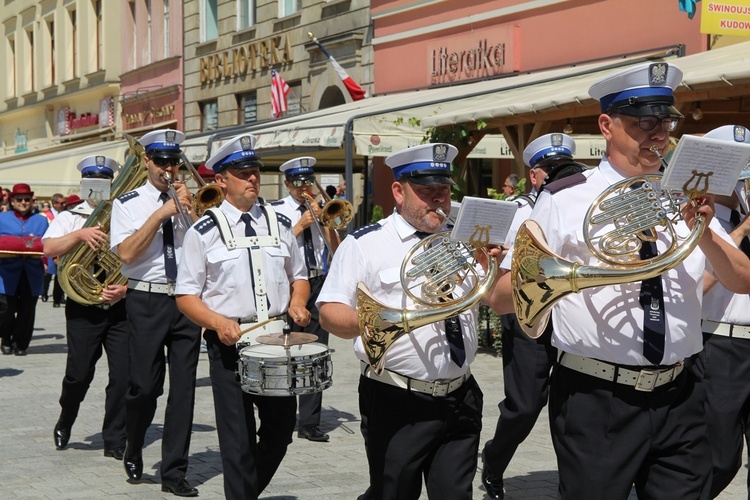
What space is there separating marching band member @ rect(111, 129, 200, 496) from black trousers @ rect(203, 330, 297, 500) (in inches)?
43.1

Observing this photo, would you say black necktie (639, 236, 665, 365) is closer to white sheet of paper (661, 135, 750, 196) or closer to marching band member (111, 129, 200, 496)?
white sheet of paper (661, 135, 750, 196)

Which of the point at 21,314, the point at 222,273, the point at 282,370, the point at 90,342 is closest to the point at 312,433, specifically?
the point at 90,342

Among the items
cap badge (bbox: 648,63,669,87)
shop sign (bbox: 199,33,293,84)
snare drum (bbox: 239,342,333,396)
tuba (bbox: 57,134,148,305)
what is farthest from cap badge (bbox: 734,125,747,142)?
shop sign (bbox: 199,33,293,84)

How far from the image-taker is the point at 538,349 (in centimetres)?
712

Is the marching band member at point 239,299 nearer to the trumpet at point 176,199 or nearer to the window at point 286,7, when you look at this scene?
the trumpet at point 176,199

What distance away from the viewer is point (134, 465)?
7590mm

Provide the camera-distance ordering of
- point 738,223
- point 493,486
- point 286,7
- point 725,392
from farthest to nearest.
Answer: point 286,7, point 493,486, point 738,223, point 725,392

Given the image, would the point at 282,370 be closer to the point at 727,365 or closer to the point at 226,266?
the point at 226,266

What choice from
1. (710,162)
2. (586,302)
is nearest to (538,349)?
(586,302)

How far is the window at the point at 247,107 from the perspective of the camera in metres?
29.0

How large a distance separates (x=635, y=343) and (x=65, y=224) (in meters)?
6.05

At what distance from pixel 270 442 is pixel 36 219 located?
891 centimetres

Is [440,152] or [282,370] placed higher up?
[440,152]

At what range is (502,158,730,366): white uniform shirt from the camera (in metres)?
4.34
